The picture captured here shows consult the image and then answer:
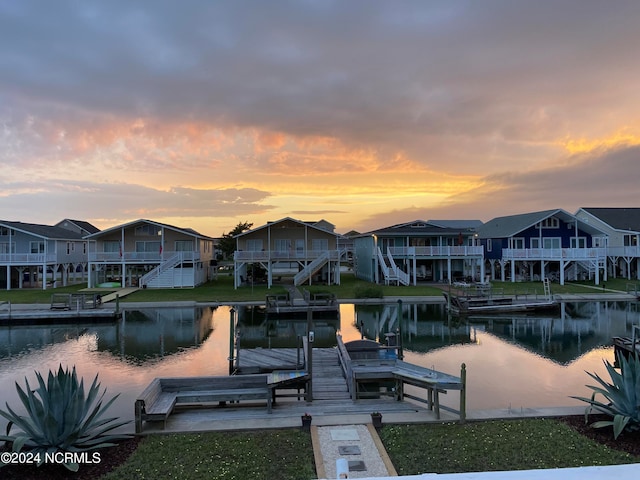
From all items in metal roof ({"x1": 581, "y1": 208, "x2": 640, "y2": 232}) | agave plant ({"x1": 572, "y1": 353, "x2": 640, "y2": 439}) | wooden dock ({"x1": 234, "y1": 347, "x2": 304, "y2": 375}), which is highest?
metal roof ({"x1": 581, "y1": 208, "x2": 640, "y2": 232})

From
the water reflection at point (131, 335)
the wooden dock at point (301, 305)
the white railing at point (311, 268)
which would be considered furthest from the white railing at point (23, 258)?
the wooden dock at point (301, 305)

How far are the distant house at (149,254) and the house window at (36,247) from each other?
4744mm

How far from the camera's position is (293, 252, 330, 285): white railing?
144 feet

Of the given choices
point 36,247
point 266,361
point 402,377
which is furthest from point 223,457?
point 36,247

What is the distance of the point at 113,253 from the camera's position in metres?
45.2

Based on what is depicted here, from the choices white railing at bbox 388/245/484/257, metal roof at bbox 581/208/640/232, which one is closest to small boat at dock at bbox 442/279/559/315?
white railing at bbox 388/245/484/257

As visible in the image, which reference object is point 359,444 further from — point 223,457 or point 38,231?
point 38,231

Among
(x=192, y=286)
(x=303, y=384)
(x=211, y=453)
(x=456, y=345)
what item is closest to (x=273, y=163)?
(x=192, y=286)

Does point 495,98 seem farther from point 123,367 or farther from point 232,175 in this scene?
point 123,367

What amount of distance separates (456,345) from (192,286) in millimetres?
29779

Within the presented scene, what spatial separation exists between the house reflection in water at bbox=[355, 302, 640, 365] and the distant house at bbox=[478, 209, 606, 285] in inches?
513

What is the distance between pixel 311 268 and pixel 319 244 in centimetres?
444

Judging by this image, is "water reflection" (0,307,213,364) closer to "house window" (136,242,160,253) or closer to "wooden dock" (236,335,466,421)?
"wooden dock" (236,335,466,421)

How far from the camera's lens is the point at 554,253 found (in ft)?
145
